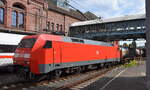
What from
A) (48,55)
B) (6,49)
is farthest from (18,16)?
(48,55)

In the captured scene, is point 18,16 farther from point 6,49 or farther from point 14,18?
point 6,49

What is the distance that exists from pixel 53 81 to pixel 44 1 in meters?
22.2

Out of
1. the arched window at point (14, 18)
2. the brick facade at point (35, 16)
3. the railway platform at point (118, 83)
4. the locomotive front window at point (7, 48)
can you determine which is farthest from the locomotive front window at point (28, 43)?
the arched window at point (14, 18)

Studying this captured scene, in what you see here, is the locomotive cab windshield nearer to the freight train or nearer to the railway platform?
the railway platform

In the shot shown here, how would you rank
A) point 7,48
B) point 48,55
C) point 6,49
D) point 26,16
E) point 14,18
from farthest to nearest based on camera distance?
point 26,16, point 14,18, point 7,48, point 6,49, point 48,55

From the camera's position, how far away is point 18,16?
88.0 feet

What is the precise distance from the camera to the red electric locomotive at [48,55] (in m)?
11.0

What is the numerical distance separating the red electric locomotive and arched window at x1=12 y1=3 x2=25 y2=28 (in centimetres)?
1465

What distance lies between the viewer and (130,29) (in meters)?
36.6

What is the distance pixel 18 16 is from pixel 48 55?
17.5 meters

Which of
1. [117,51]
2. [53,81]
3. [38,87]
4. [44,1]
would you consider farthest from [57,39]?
[44,1]

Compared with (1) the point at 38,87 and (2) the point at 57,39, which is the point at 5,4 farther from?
(1) the point at 38,87

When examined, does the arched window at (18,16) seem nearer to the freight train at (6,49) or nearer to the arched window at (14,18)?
the arched window at (14,18)

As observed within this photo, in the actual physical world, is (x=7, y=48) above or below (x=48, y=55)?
above
